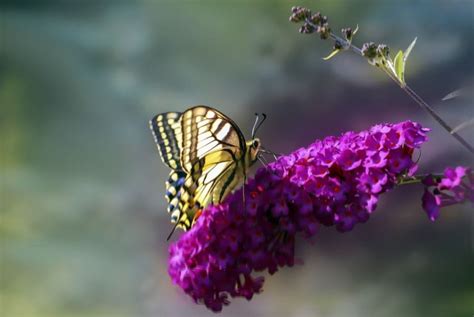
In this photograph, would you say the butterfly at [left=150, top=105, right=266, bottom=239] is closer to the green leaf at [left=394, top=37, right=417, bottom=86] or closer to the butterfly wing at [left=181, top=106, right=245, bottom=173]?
the butterfly wing at [left=181, top=106, right=245, bottom=173]

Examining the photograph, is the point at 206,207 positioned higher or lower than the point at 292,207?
higher

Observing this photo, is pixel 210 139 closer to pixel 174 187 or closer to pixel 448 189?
pixel 174 187

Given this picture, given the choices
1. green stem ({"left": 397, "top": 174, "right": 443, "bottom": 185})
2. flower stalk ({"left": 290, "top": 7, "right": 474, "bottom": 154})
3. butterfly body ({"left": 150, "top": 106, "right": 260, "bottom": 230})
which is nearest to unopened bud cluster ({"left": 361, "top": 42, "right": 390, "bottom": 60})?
flower stalk ({"left": 290, "top": 7, "right": 474, "bottom": 154})

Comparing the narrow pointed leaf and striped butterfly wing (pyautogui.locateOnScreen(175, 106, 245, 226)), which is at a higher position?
striped butterfly wing (pyautogui.locateOnScreen(175, 106, 245, 226))

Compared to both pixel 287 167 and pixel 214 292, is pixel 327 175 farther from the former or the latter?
pixel 214 292

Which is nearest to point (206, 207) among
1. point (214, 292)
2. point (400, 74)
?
point (214, 292)

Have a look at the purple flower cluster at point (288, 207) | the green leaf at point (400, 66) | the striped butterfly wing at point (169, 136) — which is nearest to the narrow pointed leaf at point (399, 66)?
the green leaf at point (400, 66)

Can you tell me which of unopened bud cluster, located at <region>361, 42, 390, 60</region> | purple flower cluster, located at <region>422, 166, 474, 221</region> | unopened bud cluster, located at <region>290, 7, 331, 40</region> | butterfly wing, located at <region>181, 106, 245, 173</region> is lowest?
purple flower cluster, located at <region>422, 166, 474, 221</region>

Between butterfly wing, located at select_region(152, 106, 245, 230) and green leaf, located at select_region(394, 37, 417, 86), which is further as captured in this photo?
butterfly wing, located at select_region(152, 106, 245, 230)
